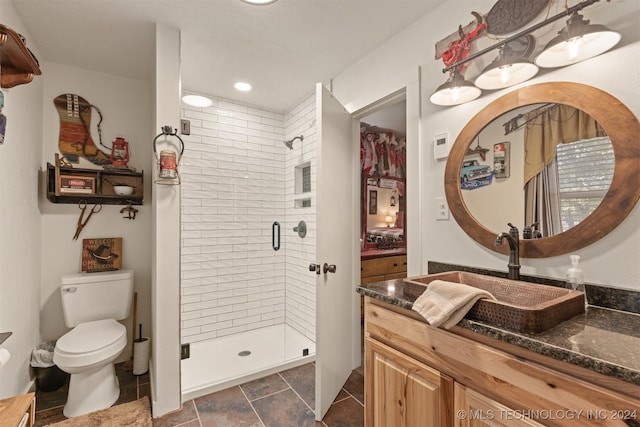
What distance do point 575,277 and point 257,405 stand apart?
77.0 inches

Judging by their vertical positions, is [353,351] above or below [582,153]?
below

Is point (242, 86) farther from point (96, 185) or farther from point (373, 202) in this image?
point (373, 202)

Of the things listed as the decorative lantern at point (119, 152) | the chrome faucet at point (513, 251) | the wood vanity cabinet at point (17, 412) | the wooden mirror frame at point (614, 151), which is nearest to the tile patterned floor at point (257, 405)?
the wood vanity cabinet at point (17, 412)

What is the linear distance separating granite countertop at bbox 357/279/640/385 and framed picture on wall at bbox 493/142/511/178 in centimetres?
66

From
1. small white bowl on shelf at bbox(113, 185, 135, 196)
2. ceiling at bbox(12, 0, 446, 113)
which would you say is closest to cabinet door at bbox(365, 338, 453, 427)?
ceiling at bbox(12, 0, 446, 113)

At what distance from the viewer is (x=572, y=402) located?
0.74 metres

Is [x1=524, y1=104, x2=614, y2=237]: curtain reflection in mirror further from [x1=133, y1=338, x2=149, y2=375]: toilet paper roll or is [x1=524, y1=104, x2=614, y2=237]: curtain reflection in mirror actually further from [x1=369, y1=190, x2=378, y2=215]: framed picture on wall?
[x1=133, y1=338, x2=149, y2=375]: toilet paper roll

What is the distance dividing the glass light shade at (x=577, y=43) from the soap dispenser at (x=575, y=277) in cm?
79

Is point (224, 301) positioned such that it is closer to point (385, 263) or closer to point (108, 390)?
point (108, 390)

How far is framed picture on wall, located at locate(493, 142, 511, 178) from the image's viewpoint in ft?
4.71

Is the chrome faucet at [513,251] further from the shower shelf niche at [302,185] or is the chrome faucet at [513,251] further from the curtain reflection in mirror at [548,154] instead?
the shower shelf niche at [302,185]

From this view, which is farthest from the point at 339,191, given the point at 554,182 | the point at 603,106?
the point at 603,106

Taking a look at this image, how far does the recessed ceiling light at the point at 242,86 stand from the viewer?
2771 mm

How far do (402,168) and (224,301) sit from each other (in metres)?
2.90
